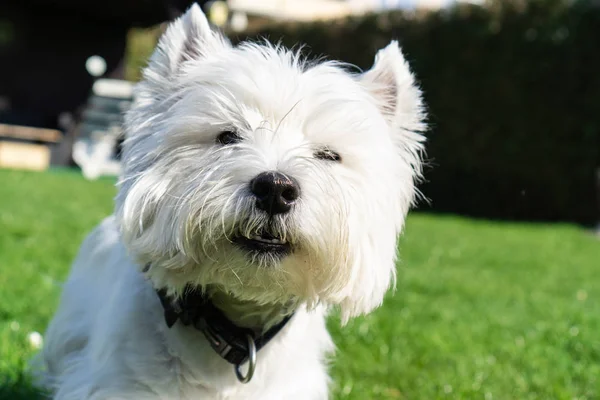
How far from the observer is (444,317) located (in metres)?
5.01

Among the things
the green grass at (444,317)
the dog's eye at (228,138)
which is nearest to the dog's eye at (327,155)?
the dog's eye at (228,138)

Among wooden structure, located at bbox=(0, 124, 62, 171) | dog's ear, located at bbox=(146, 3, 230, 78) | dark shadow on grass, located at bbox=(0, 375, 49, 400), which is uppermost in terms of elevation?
dog's ear, located at bbox=(146, 3, 230, 78)

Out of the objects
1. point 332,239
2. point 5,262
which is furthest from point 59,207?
point 332,239

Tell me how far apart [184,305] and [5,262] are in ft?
10.7

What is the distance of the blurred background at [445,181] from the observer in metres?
3.96

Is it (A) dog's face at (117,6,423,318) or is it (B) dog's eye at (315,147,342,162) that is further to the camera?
(B) dog's eye at (315,147,342,162)

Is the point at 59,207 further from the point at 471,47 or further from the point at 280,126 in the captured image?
the point at 471,47

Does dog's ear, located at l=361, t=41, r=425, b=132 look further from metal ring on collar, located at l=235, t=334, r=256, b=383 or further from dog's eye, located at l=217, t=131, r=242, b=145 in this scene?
metal ring on collar, located at l=235, t=334, r=256, b=383

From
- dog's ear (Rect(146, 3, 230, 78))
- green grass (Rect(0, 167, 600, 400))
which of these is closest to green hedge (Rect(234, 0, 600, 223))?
green grass (Rect(0, 167, 600, 400))

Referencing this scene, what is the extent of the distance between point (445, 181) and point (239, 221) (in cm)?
1197

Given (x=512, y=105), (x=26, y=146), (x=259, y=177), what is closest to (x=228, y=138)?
(x=259, y=177)

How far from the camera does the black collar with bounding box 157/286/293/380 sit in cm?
231

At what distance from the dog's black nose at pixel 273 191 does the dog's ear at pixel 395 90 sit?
0.78m

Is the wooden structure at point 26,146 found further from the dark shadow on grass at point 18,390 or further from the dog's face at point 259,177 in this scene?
the dog's face at point 259,177
